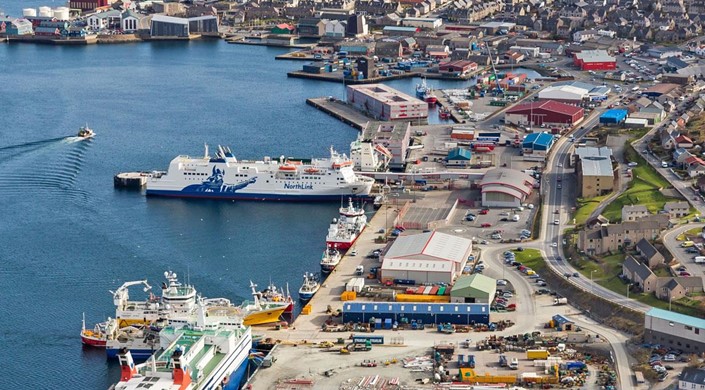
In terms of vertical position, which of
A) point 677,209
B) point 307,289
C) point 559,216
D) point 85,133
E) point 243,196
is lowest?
point 243,196

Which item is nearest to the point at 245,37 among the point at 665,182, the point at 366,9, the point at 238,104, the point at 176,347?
the point at 366,9

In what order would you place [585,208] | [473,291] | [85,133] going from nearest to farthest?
[473,291] → [585,208] → [85,133]

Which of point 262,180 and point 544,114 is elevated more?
point 544,114

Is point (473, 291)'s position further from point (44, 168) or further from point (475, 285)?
point (44, 168)

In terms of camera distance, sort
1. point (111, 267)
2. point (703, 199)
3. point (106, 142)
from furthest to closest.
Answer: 1. point (106, 142)
2. point (703, 199)
3. point (111, 267)

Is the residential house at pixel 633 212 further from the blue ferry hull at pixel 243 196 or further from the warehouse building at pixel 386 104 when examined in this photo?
the warehouse building at pixel 386 104

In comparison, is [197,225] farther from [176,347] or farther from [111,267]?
[176,347]

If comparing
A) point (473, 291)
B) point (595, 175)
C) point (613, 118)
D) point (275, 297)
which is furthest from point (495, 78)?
point (275, 297)
